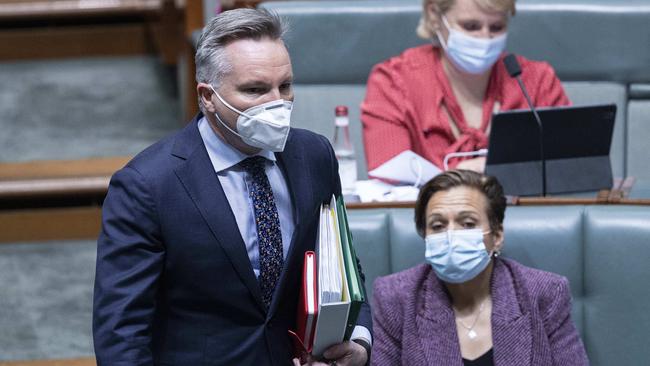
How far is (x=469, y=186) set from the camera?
4.82 feet

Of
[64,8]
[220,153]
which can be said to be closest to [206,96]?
[220,153]

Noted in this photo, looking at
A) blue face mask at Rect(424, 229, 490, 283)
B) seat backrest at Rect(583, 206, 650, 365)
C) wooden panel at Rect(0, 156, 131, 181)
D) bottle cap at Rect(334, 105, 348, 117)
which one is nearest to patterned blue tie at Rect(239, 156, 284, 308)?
blue face mask at Rect(424, 229, 490, 283)

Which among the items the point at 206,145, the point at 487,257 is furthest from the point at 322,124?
the point at 206,145

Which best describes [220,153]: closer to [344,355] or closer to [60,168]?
[344,355]

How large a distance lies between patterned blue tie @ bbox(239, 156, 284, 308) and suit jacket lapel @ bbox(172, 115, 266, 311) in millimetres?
18

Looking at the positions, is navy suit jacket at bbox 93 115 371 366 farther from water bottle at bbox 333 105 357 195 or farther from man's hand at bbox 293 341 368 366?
water bottle at bbox 333 105 357 195

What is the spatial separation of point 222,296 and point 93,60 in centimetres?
188

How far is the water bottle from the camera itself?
5.97ft

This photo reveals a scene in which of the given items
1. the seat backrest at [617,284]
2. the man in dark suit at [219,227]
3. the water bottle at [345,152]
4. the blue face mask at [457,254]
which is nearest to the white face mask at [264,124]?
the man in dark suit at [219,227]

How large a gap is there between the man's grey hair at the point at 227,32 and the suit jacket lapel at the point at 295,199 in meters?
0.10

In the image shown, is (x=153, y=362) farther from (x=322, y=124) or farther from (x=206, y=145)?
(x=322, y=124)

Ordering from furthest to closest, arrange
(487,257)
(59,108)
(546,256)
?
(59,108) → (546,256) → (487,257)

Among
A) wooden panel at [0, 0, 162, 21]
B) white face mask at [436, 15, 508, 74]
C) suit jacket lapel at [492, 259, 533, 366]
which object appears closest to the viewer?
suit jacket lapel at [492, 259, 533, 366]

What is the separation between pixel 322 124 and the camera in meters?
2.10
